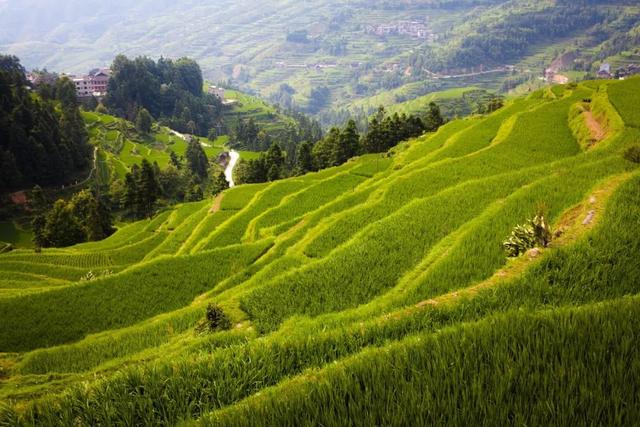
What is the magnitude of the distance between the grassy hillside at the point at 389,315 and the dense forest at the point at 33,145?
5821 centimetres

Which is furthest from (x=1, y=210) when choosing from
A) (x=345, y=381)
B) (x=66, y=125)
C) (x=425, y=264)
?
(x=345, y=381)

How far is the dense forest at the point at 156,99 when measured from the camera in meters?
163

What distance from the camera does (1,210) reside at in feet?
217

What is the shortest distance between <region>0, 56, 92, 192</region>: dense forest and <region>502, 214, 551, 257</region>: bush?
8549 cm

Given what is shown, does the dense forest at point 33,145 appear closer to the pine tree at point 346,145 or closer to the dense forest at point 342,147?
the dense forest at point 342,147

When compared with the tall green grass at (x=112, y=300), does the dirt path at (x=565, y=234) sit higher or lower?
higher

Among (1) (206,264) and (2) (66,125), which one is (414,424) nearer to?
(1) (206,264)

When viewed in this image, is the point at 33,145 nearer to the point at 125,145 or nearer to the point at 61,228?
the point at 125,145

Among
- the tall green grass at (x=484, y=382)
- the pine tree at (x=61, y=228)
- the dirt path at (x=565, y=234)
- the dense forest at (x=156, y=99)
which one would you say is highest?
the dense forest at (x=156, y=99)

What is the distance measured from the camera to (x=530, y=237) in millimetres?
9484

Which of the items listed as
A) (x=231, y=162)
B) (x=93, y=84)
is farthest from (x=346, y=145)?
(x=93, y=84)

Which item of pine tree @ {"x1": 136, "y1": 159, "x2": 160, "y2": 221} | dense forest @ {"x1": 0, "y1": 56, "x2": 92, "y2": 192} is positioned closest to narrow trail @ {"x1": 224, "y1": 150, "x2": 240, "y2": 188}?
dense forest @ {"x1": 0, "y1": 56, "x2": 92, "y2": 192}

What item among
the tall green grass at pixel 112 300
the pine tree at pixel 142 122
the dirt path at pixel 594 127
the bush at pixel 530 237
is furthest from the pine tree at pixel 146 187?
the pine tree at pixel 142 122

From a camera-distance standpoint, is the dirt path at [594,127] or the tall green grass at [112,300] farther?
the dirt path at [594,127]
